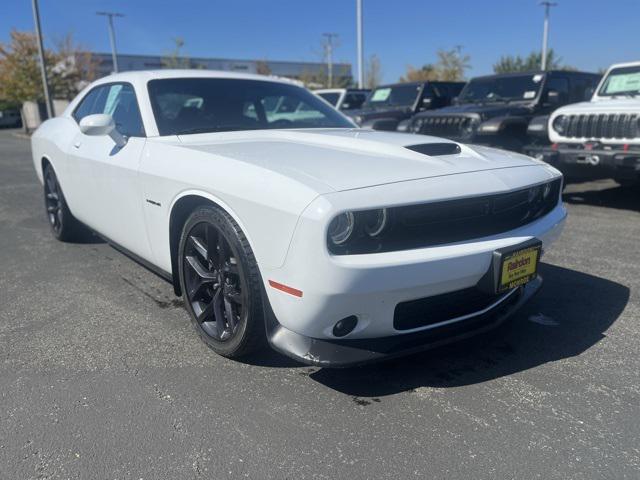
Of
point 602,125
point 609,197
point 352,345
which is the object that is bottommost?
point 609,197

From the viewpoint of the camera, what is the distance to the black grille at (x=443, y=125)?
26.6ft

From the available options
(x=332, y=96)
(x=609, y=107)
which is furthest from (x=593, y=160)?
(x=332, y=96)

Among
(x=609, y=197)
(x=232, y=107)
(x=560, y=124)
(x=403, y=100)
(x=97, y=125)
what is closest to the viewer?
(x=97, y=125)

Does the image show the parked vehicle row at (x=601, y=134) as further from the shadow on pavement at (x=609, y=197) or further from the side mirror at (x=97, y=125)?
the side mirror at (x=97, y=125)

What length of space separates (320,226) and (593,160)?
531 centimetres

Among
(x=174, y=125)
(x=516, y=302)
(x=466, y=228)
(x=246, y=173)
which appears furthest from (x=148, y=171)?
(x=516, y=302)

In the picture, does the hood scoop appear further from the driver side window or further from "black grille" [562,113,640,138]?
"black grille" [562,113,640,138]

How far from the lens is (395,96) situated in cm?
1192

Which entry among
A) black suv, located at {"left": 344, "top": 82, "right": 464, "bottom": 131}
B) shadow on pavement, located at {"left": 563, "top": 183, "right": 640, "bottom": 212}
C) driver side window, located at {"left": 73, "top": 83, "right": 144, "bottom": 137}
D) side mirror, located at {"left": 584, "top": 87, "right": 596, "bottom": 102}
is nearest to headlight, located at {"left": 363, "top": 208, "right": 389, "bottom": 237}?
driver side window, located at {"left": 73, "top": 83, "right": 144, "bottom": 137}

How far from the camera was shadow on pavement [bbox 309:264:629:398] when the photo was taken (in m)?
2.60

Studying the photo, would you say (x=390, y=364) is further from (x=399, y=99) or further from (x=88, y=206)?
(x=399, y=99)

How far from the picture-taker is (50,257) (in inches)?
189

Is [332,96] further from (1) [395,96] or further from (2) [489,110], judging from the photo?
(2) [489,110]

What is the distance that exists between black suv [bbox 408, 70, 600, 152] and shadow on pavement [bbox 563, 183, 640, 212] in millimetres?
997
